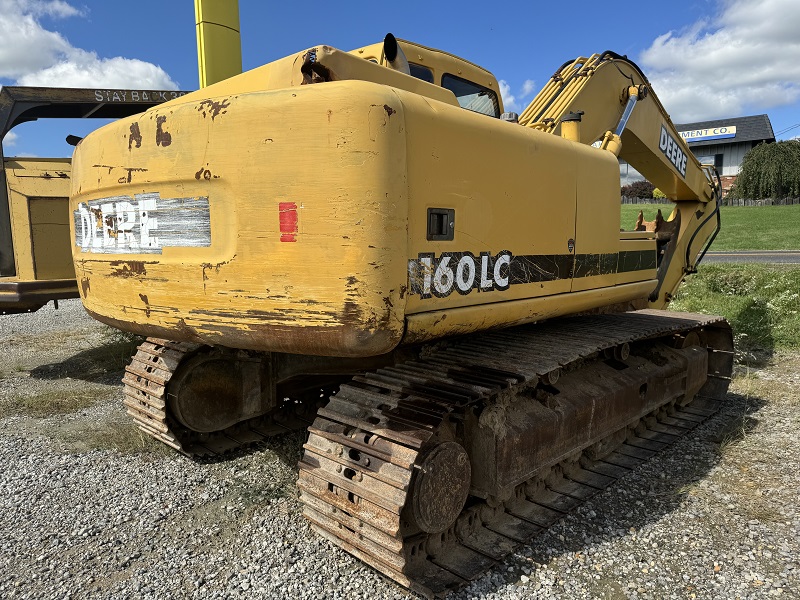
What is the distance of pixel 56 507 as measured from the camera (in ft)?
11.5

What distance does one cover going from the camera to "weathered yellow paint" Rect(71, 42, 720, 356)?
2275mm

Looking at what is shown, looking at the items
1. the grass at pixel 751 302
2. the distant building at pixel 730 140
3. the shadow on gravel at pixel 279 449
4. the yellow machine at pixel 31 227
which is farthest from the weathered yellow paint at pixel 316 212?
the distant building at pixel 730 140

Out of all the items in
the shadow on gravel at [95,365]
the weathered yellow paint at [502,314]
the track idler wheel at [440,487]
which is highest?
the weathered yellow paint at [502,314]

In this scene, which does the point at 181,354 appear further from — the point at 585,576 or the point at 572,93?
the point at 572,93

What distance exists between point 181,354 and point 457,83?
2.77 metres

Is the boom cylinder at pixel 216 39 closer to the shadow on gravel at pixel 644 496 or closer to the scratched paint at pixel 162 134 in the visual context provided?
the scratched paint at pixel 162 134

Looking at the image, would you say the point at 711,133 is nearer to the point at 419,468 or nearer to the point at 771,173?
the point at 771,173

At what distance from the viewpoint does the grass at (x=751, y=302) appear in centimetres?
745

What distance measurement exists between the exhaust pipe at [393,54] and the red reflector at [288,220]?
1.21m

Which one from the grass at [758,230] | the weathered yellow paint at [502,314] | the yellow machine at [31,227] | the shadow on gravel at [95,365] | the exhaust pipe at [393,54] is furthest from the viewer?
the grass at [758,230]

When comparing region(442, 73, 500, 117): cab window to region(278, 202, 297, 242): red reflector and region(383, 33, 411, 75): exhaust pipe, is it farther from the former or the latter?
region(278, 202, 297, 242): red reflector

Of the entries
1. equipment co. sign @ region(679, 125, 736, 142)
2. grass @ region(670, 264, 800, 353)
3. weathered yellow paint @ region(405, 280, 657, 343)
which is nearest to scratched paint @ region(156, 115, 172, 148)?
weathered yellow paint @ region(405, 280, 657, 343)

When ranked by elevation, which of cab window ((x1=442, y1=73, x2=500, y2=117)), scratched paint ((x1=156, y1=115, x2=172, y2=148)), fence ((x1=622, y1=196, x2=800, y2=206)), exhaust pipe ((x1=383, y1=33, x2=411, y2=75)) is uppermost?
fence ((x1=622, y1=196, x2=800, y2=206))

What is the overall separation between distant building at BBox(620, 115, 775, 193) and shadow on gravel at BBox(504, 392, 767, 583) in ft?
220
